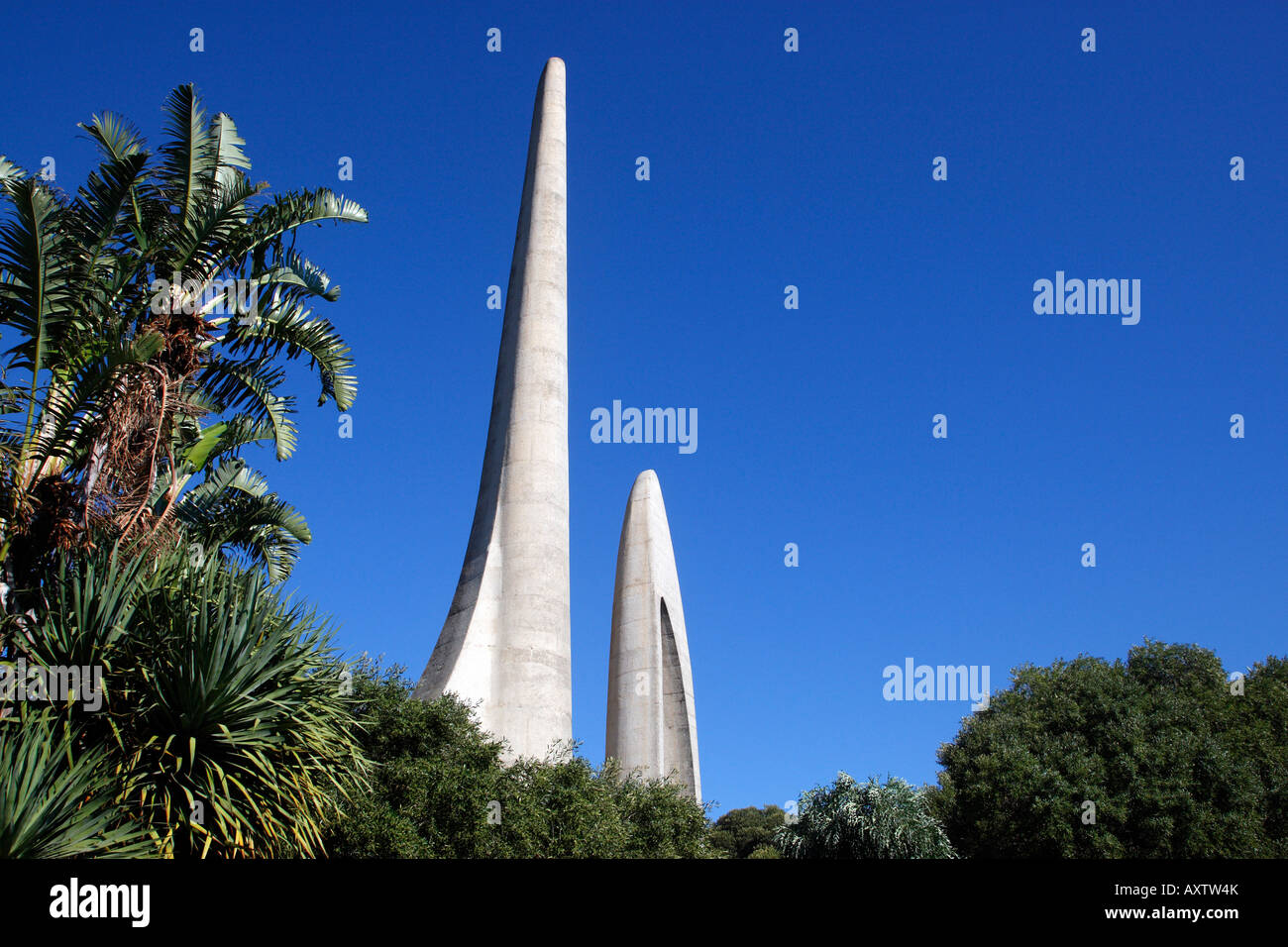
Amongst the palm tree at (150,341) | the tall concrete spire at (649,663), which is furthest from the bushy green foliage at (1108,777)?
the palm tree at (150,341)

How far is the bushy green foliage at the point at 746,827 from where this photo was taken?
4203 cm

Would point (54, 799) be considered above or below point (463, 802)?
above

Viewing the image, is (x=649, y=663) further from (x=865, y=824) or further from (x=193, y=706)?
(x=193, y=706)

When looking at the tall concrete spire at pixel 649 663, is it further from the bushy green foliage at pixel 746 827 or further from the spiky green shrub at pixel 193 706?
the spiky green shrub at pixel 193 706

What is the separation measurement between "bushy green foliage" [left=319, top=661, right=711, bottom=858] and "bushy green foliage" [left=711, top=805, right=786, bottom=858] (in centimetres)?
2400

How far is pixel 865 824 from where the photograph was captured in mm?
23484

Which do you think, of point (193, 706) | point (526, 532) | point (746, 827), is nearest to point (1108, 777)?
point (526, 532)

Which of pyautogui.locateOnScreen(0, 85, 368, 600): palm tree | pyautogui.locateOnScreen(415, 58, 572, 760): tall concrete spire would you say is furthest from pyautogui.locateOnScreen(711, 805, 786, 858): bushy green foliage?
pyautogui.locateOnScreen(0, 85, 368, 600): palm tree

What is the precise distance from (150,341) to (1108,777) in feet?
79.1

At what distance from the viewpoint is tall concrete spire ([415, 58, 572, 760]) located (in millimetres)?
20594
